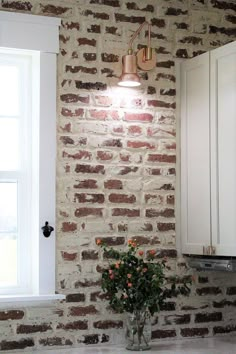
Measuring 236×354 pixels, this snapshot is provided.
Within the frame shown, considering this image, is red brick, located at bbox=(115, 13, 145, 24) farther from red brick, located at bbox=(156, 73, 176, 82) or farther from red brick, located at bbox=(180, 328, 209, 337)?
red brick, located at bbox=(180, 328, 209, 337)

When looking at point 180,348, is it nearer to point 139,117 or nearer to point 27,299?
point 27,299

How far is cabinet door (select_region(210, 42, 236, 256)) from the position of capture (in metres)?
4.40

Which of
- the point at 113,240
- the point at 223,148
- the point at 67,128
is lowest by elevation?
the point at 113,240

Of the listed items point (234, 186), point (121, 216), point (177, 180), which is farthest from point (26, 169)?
point (234, 186)

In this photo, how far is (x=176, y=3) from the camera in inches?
196

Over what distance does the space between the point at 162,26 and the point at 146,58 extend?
36cm

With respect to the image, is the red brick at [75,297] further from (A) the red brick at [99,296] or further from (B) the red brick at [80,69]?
(B) the red brick at [80,69]

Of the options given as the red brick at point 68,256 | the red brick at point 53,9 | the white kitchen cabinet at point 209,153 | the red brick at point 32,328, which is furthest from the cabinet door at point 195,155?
the red brick at point 32,328

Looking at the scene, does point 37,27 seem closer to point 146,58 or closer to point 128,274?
point 146,58

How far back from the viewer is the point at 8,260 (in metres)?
4.57

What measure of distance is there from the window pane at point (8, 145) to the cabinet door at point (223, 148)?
1.28 m

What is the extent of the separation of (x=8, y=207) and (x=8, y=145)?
1.32ft

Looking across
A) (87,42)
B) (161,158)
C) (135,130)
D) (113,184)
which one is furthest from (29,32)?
(161,158)

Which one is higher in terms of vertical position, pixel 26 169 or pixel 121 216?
pixel 26 169
